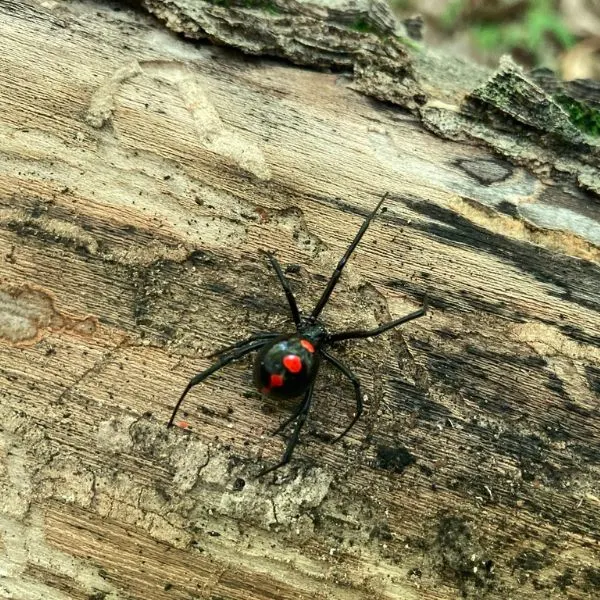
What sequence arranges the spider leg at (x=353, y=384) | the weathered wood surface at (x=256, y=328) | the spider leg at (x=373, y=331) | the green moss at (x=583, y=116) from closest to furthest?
the weathered wood surface at (x=256, y=328)
the spider leg at (x=353, y=384)
the spider leg at (x=373, y=331)
the green moss at (x=583, y=116)

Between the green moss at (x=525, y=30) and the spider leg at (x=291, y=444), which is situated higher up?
the green moss at (x=525, y=30)

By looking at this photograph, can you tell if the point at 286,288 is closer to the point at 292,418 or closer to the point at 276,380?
the point at 276,380

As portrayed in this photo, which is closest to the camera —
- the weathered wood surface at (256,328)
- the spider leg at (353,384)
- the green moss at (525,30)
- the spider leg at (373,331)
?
the weathered wood surface at (256,328)

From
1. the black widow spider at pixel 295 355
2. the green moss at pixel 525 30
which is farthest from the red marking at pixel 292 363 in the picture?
the green moss at pixel 525 30

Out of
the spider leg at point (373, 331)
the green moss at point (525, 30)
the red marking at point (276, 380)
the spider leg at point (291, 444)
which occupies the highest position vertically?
the green moss at point (525, 30)

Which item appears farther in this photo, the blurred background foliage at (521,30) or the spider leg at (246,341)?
the blurred background foliage at (521,30)

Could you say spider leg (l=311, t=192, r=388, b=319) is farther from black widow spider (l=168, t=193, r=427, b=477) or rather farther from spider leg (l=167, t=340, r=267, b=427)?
spider leg (l=167, t=340, r=267, b=427)

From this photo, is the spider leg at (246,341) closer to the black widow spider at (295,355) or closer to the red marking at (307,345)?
the black widow spider at (295,355)

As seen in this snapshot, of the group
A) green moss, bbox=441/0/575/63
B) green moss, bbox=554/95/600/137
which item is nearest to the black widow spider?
green moss, bbox=554/95/600/137
